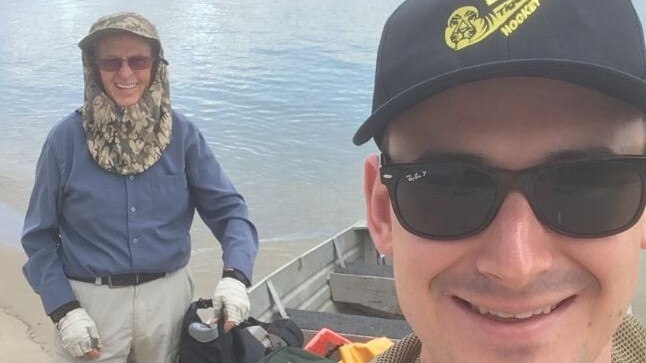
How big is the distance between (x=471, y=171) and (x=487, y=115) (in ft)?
0.29

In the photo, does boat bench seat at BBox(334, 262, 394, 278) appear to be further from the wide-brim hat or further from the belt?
the wide-brim hat

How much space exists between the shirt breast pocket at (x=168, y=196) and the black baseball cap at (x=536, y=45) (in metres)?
2.12

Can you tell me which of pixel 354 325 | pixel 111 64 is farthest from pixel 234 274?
pixel 354 325

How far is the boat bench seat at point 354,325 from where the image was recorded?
4.18 m

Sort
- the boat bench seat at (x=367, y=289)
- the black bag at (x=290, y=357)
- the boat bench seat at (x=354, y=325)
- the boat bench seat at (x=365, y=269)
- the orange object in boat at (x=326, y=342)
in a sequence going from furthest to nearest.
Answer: the boat bench seat at (x=365, y=269) → the boat bench seat at (x=367, y=289) → the boat bench seat at (x=354, y=325) → the orange object in boat at (x=326, y=342) → the black bag at (x=290, y=357)

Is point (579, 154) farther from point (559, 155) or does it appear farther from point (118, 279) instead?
point (118, 279)

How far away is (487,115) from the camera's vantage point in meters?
1.10

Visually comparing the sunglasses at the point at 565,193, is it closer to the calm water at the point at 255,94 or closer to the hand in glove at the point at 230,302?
the hand in glove at the point at 230,302

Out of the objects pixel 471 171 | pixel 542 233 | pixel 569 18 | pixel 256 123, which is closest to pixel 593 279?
A: pixel 542 233

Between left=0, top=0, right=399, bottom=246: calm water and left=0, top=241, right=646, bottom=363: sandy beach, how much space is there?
0.72 m

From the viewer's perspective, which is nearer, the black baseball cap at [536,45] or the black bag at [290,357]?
the black baseball cap at [536,45]

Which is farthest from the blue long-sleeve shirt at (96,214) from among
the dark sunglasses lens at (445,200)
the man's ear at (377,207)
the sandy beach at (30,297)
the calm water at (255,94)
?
the calm water at (255,94)

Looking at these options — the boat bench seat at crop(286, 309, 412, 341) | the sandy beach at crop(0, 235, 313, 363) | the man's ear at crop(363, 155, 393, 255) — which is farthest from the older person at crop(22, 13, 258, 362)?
the sandy beach at crop(0, 235, 313, 363)

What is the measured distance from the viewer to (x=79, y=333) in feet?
9.57
